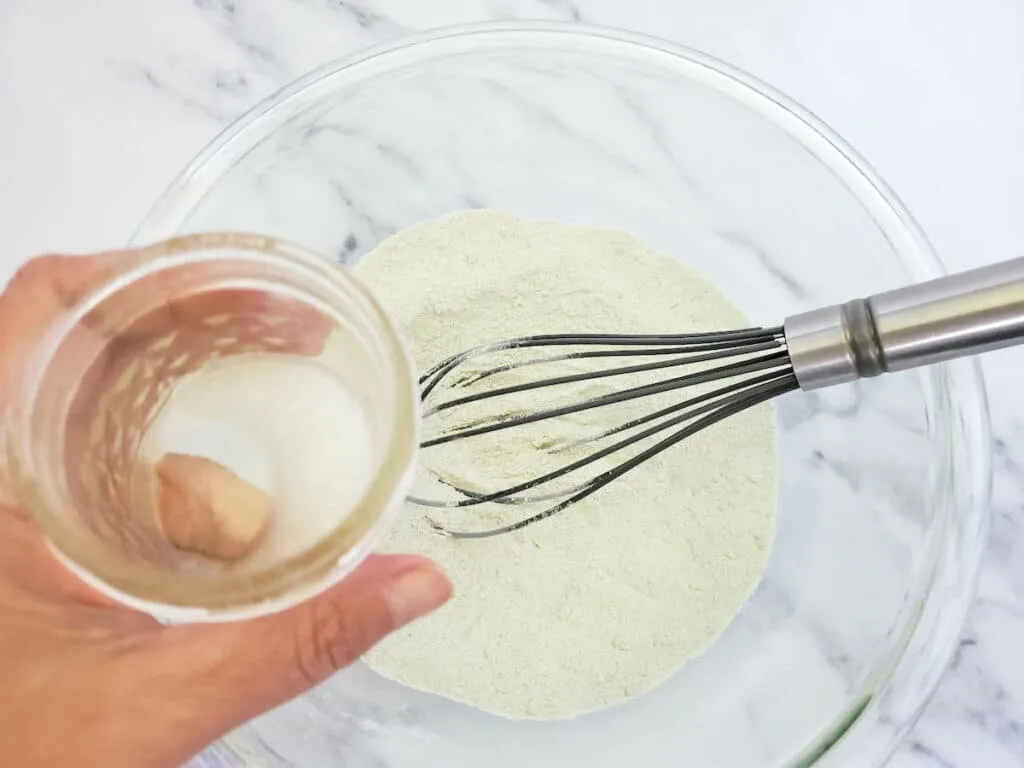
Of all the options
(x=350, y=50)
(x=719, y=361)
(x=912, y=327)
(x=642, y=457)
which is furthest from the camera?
(x=350, y=50)

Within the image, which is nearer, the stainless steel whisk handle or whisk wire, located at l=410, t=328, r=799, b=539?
the stainless steel whisk handle

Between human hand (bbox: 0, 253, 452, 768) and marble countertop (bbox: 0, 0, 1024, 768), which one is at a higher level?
marble countertop (bbox: 0, 0, 1024, 768)

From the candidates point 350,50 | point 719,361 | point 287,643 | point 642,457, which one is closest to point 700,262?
point 719,361

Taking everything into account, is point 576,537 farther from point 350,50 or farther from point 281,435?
point 350,50

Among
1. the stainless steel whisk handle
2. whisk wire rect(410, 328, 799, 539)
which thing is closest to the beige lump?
whisk wire rect(410, 328, 799, 539)

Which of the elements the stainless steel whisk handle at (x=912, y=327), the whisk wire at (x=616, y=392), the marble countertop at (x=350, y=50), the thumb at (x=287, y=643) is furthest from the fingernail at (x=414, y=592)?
the marble countertop at (x=350, y=50)

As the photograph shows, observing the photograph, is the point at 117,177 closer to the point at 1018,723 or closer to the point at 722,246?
the point at 722,246

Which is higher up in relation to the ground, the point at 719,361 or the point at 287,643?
the point at 719,361

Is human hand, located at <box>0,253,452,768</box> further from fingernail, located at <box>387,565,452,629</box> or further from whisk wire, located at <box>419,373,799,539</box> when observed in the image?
whisk wire, located at <box>419,373,799,539</box>
